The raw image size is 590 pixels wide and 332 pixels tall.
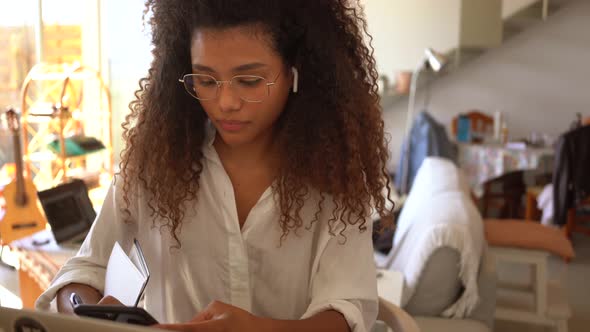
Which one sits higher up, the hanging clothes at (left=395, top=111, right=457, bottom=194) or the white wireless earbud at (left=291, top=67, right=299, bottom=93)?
the white wireless earbud at (left=291, top=67, right=299, bottom=93)

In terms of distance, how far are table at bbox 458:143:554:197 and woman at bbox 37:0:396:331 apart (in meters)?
4.19

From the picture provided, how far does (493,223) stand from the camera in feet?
10.3

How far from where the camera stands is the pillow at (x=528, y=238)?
2797mm

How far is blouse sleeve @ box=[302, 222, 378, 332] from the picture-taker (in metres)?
0.96

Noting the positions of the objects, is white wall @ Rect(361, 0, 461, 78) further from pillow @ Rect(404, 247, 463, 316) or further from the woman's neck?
the woman's neck

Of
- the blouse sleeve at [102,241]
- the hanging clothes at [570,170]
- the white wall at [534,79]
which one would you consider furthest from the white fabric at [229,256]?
the white wall at [534,79]

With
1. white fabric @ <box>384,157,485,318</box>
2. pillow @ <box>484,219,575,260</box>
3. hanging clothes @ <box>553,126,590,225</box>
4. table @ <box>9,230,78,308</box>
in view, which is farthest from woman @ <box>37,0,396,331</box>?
hanging clothes @ <box>553,126,590,225</box>

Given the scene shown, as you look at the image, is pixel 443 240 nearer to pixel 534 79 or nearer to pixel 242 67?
pixel 242 67

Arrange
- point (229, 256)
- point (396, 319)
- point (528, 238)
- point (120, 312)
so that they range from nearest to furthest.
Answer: point (120, 312) → point (229, 256) → point (396, 319) → point (528, 238)

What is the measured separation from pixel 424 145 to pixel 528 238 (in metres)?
2.11

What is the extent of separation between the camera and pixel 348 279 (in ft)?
3.23

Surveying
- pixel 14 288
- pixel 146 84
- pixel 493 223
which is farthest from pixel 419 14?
pixel 146 84

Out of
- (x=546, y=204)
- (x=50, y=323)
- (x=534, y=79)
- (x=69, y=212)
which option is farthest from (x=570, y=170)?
(x=50, y=323)

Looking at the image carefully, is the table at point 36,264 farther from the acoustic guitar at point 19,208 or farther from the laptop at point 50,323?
the laptop at point 50,323
